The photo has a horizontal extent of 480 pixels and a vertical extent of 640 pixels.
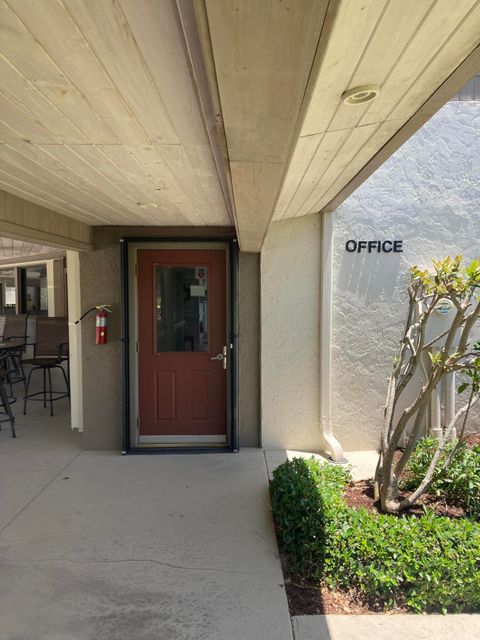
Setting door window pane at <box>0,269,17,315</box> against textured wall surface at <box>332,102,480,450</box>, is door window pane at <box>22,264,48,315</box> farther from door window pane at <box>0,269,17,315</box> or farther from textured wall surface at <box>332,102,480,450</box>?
textured wall surface at <box>332,102,480,450</box>

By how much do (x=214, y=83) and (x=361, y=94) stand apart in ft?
3.04

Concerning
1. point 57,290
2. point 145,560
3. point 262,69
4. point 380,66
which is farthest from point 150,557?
point 57,290

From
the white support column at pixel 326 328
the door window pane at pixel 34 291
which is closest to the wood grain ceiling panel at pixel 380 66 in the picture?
the white support column at pixel 326 328

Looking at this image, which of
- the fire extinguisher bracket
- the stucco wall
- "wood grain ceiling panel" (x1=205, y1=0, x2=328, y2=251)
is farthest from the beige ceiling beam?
"wood grain ceiling panel" (x1=205, y1=0, x2=328, y2=251)

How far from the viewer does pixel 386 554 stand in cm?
241

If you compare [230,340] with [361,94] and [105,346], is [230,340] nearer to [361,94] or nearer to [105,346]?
[105,346]

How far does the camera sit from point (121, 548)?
9.39 feet

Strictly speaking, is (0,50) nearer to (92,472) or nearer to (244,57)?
(244,57)

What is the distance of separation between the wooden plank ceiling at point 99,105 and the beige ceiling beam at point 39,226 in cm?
14

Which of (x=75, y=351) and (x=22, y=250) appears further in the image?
(x=22, y=250)

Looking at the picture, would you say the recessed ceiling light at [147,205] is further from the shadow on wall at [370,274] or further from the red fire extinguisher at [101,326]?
the shadow on wall at [370,274]

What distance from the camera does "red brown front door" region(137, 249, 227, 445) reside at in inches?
185

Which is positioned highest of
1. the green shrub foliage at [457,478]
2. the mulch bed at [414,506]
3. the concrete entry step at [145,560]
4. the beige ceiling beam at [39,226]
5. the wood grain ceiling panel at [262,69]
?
the beige ceiling beam at [39,226]

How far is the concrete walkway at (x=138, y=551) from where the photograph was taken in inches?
88.0
